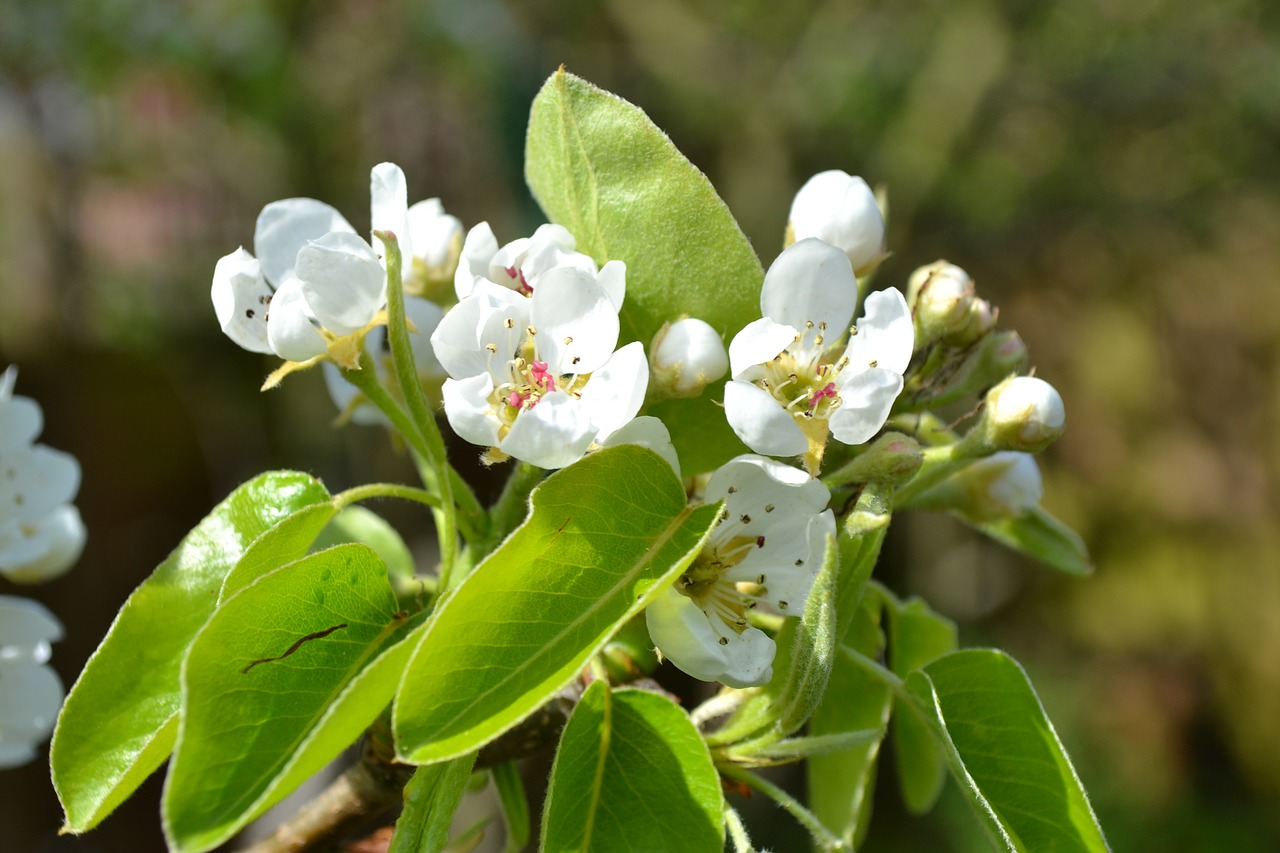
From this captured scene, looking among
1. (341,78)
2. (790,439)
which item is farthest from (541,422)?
(341,78)

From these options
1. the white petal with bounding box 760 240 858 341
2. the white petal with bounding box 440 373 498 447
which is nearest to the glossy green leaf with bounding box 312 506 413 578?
the white petal with bounding box 440 373 498 447

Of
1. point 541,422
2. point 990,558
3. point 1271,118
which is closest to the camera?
point 541,422

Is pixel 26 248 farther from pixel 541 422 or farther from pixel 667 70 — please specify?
pixel 541 422

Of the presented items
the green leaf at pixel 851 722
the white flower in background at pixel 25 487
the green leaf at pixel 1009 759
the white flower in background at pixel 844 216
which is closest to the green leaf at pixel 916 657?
the green leaf at pixel 851 722

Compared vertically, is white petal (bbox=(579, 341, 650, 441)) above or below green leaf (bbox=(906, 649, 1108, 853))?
above

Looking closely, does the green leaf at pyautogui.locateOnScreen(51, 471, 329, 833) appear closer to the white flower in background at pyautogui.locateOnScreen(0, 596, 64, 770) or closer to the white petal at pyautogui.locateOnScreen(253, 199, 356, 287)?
the white petal at pyautogui.locateOnScreen(253, 199, 356, 287)
